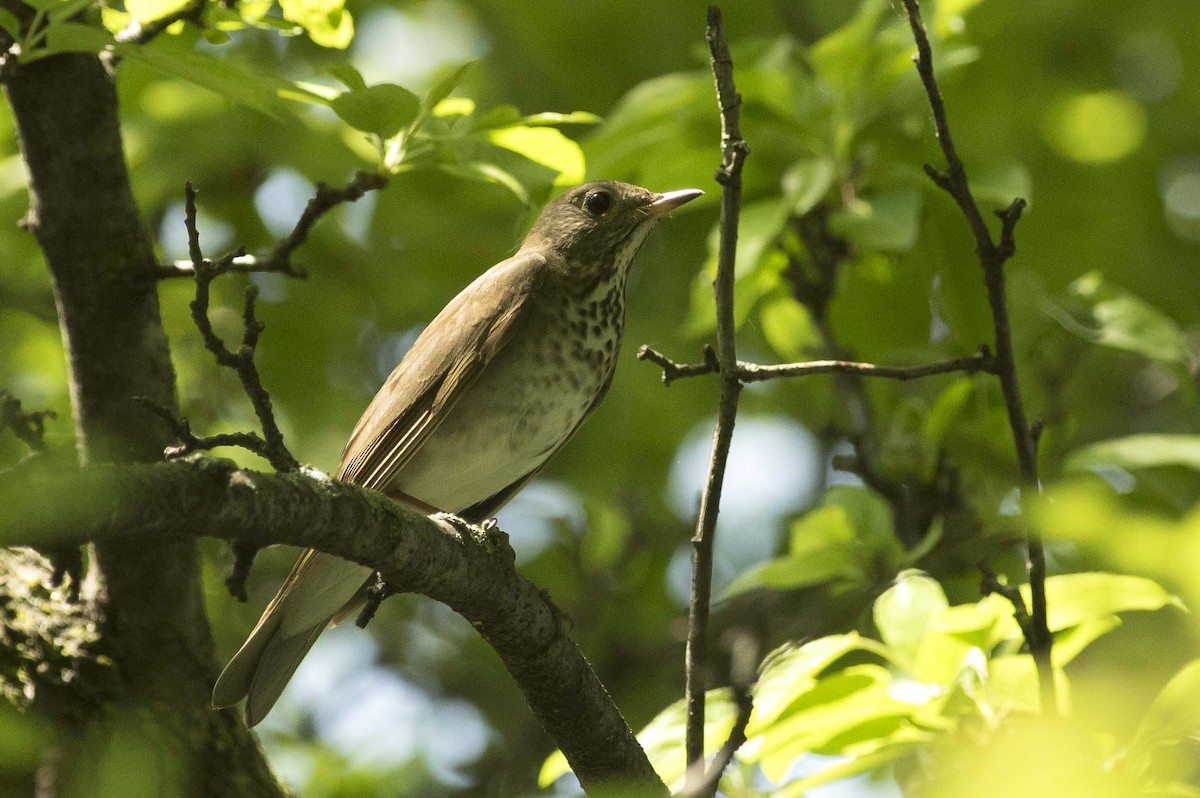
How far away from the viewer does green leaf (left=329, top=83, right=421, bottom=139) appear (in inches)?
120

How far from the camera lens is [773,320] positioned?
5.47m

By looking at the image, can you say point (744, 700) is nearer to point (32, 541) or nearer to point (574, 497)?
point (32, 541)

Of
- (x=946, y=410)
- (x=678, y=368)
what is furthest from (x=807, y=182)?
(x=678, y=368)

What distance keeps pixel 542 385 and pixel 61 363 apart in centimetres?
282

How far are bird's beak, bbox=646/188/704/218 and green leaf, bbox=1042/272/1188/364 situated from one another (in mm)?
1192

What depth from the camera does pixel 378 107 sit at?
10.2 ft

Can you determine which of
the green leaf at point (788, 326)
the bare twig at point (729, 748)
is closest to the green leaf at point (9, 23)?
the bare twig at point (729, 748)

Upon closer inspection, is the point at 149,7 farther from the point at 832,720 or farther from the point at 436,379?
the point at 832,720

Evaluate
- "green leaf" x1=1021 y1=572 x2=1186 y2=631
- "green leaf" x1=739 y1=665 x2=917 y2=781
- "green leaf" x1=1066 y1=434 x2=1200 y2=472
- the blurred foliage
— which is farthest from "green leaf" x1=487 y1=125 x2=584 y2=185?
"green leaf" x1=1066 y1=434 x2=1200 y2=472

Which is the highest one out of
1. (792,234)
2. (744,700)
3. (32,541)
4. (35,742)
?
(792,234)

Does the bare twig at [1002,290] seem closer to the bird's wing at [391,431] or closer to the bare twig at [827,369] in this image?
the bare twig at [827,369]

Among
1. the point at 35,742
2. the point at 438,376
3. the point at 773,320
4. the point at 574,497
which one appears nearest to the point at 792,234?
the point at 773,320

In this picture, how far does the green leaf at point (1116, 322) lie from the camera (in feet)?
13.5

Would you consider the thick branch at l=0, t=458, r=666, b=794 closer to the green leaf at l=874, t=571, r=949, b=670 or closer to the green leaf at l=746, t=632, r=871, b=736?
the green leaf at l=746, t=632, r=871, b=736
